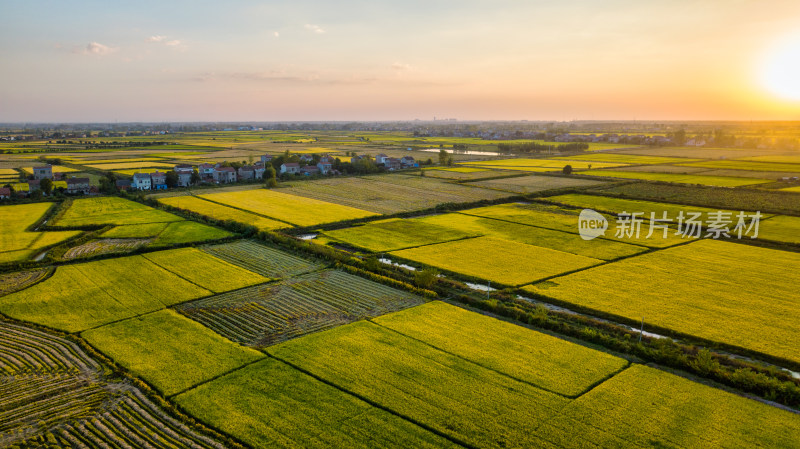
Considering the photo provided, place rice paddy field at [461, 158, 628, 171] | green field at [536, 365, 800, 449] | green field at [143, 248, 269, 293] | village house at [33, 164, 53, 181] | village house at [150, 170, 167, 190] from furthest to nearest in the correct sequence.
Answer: rice paddy field at [461, 158, 628, 171] → village house at [33, 164, 53, 181] → village house at [150, 170, 167, 190] → green field at [143, 248, 269, 293] → green field at [536, 365, 800, 449]

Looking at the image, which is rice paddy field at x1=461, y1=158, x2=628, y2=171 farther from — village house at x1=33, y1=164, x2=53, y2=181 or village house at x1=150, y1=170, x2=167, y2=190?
village house at x1=33, y1=164, x2=53, y2=181

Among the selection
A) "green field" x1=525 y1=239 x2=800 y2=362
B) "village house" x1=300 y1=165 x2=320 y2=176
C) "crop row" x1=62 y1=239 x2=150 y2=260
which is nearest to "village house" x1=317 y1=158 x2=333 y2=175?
"village house" x1=300 y1=165 x2=320 y2=176

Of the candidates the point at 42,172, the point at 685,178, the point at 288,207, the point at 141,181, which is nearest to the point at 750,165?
the point at 685,178

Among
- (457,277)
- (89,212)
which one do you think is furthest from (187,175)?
(457,277)

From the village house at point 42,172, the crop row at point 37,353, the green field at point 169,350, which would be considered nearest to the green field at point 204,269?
the green field at point 169,350

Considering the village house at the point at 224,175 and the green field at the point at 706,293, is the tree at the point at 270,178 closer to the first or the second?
the village house at the point at 224,175

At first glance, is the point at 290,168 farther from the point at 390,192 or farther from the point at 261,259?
the point at 261,259

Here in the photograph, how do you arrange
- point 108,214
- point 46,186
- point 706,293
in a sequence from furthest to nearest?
point 46,186, point 108,214, point 706,293
